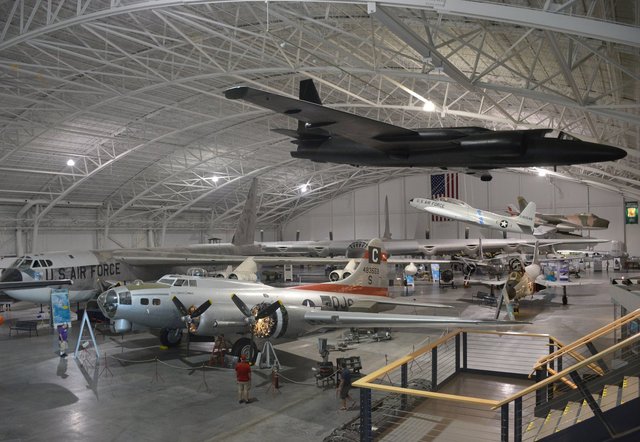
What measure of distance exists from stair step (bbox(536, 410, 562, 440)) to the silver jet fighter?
14.2ft

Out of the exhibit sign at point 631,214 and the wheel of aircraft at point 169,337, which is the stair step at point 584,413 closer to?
the wheel of aircraft at point 169,337

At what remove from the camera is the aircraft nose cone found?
821 inches

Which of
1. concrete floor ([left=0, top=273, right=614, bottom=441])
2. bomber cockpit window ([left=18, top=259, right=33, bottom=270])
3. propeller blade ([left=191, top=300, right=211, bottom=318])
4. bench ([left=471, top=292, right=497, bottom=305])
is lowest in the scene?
concrete floor ([left=0, top=273, right=614, bottom=441])

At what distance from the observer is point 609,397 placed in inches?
282

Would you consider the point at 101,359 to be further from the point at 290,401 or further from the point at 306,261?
the point at 306,261

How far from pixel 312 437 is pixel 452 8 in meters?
10.3

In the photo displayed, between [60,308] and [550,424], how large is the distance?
52.6 ft

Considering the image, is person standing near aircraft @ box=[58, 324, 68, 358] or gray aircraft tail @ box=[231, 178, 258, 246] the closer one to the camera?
person standing near aircraft @ box=[58, 324, 68, 358]

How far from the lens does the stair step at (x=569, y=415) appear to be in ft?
21.8

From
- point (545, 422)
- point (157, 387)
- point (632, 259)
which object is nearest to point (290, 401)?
point (157, 387)

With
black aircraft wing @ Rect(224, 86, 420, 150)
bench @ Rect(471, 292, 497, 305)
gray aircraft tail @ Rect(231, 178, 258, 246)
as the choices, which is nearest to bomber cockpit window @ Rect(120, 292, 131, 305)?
black aircraft wing @ Rect(224, 86, 420, 150)

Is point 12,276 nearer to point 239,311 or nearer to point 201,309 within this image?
point 201,309

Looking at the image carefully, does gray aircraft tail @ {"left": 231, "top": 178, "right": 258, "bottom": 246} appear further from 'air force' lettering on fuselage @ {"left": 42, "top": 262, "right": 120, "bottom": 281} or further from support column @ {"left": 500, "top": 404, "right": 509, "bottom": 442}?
support column @ {"left": 500, "top": 404, "right": 509, "bottom": 442}

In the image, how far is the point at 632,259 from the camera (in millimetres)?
48125
